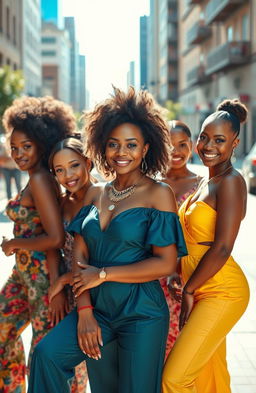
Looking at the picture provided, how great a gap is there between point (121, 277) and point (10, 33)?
4824cm

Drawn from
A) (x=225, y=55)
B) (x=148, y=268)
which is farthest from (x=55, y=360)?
(x=225, y=55)

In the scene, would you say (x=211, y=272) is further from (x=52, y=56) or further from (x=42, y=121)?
(x=52, y=56)

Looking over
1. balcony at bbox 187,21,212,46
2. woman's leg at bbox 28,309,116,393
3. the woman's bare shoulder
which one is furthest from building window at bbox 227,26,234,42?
woman's leg at bbox 28,309,116,393

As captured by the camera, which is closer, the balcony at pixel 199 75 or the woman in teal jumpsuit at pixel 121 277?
the woman in teal jumpsuit at pixel 121 277

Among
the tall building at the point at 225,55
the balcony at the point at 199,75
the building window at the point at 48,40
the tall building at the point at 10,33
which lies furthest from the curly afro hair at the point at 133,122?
the building window at the point at 48,40

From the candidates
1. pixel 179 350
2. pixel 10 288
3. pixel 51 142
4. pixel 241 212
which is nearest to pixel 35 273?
pixel 10 288

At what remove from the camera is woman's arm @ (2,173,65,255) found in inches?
133

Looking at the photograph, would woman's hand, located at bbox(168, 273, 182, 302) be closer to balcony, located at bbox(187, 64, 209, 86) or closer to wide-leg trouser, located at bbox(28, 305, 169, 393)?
wide-leg trouser, located at bbox(28, 305, 169, 393)

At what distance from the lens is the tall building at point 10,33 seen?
4450 centimetres

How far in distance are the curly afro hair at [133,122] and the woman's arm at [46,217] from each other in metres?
0.49

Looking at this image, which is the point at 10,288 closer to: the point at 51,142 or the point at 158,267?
the point at 51,142

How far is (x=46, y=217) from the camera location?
3398 mm

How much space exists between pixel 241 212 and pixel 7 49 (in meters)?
46.0

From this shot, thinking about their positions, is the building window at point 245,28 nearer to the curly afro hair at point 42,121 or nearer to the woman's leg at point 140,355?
the curly afro hair at point 42,121
